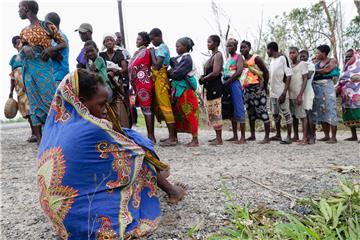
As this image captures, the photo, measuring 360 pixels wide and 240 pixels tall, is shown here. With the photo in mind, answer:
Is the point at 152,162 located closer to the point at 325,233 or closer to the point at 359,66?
the point at 325,233

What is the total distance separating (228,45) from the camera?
222 inches

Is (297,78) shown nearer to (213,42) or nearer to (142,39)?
(213,42)

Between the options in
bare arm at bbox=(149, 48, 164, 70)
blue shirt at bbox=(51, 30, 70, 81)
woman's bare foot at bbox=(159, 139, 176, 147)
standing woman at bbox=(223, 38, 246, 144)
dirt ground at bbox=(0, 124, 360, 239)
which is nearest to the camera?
dirt ground at bbox=(0, 124, 360, 239)

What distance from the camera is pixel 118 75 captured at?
5227 millimetres

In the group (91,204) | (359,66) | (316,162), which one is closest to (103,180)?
(91,204)

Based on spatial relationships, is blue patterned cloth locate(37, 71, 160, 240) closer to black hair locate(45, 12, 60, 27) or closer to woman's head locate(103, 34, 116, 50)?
woman's head locate(103, 34, 116, 50)

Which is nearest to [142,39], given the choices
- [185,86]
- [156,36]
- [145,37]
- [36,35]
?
[145,37]

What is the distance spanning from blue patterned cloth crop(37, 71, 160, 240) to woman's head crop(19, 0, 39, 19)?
2720 mm

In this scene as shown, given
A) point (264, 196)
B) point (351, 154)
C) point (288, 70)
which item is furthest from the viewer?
point (288, 70)

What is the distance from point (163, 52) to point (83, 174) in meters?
3.25

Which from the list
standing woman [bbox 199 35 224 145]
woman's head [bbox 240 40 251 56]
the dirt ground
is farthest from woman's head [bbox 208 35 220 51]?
the dirt ground

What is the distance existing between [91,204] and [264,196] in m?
1.40

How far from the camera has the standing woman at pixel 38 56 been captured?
A: 4480 millimetres

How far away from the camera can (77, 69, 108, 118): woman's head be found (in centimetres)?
225
